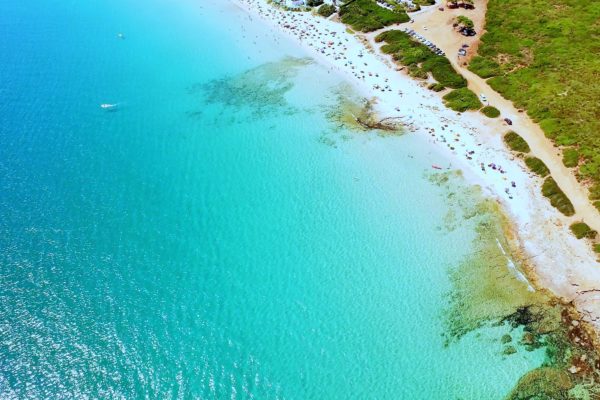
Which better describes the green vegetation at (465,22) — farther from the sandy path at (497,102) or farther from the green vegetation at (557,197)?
the green vegetation at (557,197)

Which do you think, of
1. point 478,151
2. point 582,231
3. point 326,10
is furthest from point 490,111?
point 326,10

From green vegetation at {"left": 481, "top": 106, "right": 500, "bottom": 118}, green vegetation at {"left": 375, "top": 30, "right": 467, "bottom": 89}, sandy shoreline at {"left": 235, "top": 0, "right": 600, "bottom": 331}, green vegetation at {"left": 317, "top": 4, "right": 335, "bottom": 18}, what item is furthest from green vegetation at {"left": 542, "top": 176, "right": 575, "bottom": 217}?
green vegetation at {"left": 317, "top": 4, "right": 335, "bottom": 18}

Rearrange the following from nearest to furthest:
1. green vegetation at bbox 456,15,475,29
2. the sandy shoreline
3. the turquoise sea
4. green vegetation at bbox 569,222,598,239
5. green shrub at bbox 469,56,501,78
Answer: the turquoise sea, the sandy shoreline, green vegetation at bbox 569,222,598,239, green shrub at bbox 469,56,501,78, green vegetation at bbox 456,15,475,29

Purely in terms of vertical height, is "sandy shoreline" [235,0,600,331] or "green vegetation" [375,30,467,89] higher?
"green vegetation" [375,30,467,89]

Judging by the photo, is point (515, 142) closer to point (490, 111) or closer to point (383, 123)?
point (490, 111)

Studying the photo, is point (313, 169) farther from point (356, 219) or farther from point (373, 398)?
point (373, 398)

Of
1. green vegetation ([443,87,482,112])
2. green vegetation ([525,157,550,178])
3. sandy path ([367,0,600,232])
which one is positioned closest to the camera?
sandy path ([367,0,600,232])

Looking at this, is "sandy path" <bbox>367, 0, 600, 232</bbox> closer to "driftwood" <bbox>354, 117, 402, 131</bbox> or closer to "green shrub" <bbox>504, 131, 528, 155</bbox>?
"green shrub" <bbox>504, 131, 528, 155</bbox>
